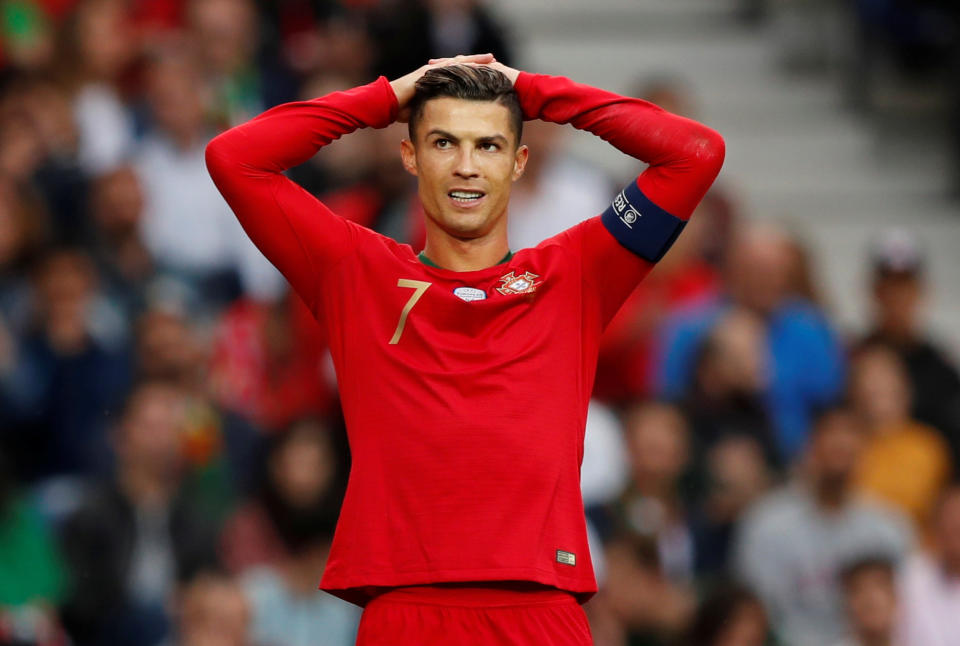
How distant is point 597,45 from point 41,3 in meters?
3.91

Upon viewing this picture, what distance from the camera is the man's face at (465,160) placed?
4.54 meters

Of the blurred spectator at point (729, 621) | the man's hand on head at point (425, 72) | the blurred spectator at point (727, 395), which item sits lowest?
the blurred spectator at point (729, 621)

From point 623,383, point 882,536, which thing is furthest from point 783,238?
point 882,536

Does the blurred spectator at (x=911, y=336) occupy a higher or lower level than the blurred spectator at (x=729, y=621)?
higher

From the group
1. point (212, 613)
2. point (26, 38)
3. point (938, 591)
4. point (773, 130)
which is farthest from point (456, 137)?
point (773, 130)

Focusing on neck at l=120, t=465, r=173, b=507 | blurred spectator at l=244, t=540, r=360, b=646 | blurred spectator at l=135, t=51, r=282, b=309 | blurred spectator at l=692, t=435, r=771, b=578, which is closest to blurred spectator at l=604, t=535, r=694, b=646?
blurred spectator at l=692, t=435, r=771, b=578

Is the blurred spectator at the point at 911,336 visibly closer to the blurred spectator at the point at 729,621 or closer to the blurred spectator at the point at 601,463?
the blurred spectator at the point at 601,463

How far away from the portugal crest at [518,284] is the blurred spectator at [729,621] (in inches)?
139

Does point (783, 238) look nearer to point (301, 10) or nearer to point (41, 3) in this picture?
point (301, 10)

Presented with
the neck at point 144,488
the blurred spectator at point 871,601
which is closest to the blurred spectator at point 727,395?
the blurred spectator at point 871,601

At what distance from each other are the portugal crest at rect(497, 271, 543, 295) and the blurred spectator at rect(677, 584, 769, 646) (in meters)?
3.53

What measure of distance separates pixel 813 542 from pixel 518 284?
13.6 feet

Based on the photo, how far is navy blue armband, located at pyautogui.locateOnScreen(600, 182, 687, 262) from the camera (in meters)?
4.61

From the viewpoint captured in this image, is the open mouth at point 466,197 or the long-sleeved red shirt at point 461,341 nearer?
the long-sleeved red shirt at point 461,341
